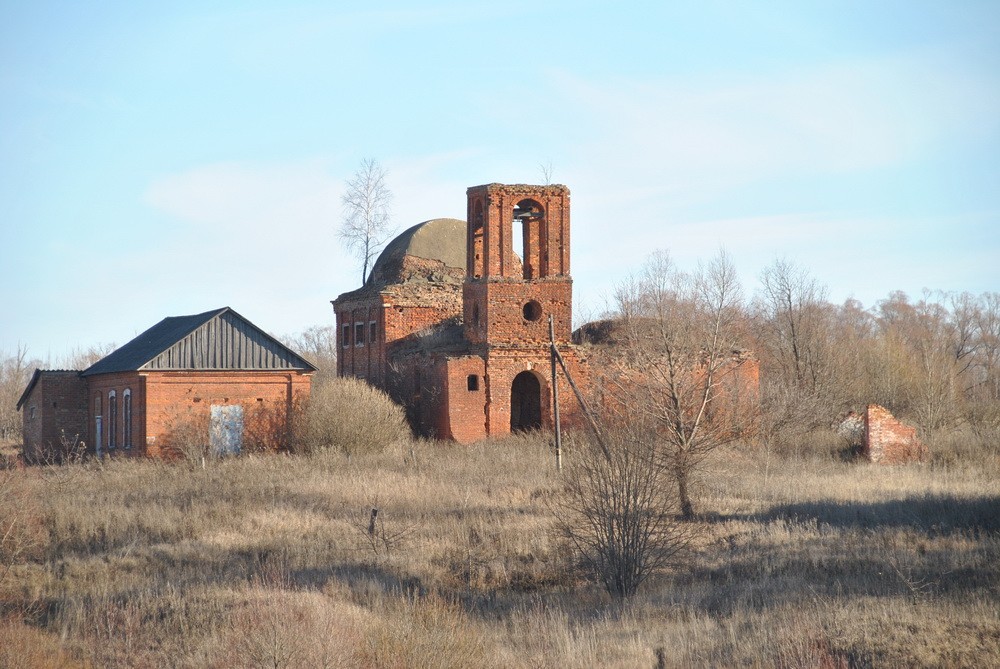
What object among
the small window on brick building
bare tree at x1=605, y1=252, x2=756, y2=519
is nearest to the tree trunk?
bare tree at x1=605, y1=252, x2=756, y2=519

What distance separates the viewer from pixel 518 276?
99.9 feet

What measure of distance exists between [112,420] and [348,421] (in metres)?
7.63

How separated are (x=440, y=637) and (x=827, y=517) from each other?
10213 mm

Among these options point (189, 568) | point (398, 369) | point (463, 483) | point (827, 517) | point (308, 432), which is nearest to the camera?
point (189, 568)

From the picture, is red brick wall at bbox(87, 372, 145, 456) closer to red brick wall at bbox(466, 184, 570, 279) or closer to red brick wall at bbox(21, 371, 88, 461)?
red brick wall at bbox(21, 371, 88, 461)

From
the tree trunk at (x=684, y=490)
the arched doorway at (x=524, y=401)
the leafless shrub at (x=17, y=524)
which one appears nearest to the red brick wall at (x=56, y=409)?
the arched doorway at (x=524, y=401)

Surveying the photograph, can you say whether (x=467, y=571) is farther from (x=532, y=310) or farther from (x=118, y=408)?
(x=118, y=408)

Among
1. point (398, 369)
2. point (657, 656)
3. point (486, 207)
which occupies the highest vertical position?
point (486, 207)

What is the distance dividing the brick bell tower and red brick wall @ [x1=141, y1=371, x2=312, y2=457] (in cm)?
570

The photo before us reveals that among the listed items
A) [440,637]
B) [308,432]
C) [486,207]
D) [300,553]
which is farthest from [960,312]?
[440,637]

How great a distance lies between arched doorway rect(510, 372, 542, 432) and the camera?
32156 millimetres

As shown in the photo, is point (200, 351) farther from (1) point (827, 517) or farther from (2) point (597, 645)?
(2) point (597, 645)

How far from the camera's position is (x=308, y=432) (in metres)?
29.3

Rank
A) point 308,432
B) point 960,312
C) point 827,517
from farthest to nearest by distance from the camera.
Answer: point 960,312, point 308,432, point 827,517
